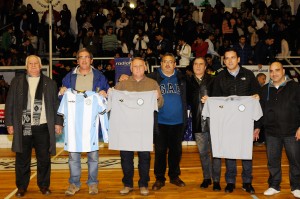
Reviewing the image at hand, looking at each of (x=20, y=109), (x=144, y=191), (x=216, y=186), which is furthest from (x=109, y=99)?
(x=216, y=186)

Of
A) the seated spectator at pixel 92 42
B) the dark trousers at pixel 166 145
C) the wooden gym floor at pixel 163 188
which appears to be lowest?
the wooden gym floor at pixel 163 188

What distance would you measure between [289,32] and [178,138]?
1128 centimetres

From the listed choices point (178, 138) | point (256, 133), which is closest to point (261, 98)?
point (256, 133)

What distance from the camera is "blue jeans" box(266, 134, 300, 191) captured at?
6.27m

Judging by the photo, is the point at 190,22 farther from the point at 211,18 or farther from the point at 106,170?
the point at 106,170

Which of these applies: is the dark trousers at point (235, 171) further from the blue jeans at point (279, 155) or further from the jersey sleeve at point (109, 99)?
the jersey sleeve at point (109, 99)

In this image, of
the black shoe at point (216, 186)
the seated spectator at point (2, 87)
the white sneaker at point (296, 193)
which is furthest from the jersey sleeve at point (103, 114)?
the seated spectator at point (2, 87)

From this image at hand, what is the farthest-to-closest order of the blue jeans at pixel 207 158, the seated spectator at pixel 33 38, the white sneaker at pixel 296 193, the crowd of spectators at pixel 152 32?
the seated spectator at pixel 33 38 < the crowd of spectators at pixel 152 32 < the blue jeans at pixel 207 158 < the white sneaker at pixel 296 193

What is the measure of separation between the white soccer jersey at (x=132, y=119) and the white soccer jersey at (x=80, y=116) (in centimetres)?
22

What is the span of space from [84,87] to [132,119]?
776 mm

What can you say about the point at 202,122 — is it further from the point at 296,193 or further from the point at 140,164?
the point at 296,193

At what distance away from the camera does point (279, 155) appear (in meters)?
6.38

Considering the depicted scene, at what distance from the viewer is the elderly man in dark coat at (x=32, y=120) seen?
6438 millimetres

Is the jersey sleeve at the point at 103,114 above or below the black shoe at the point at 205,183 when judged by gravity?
above
